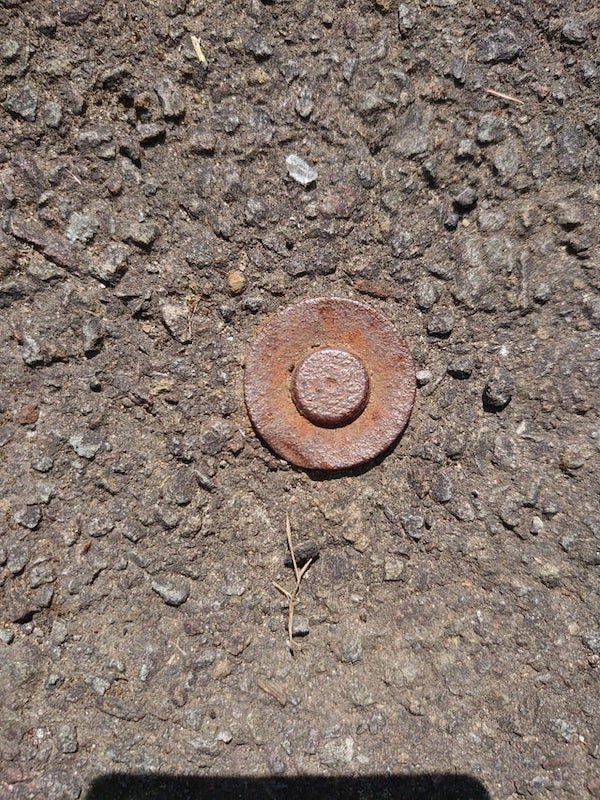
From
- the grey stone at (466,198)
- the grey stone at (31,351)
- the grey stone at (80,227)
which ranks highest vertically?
the grey stone at (466,198)

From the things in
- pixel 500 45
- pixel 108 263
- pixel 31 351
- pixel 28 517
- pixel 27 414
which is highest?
pixel 500 45

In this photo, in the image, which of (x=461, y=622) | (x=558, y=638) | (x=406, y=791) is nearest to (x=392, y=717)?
(x=406, y=791)

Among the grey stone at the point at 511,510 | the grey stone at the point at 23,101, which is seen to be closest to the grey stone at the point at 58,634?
the grey stone at the point at 511,510

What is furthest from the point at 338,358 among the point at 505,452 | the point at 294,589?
the point at 294,589

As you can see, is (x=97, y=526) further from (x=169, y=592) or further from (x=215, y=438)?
(x=215, y=438)

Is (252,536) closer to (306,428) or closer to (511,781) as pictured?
(306,428)

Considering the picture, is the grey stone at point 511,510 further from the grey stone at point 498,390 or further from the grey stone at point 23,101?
the grey stone at point 23,101
